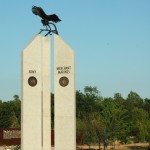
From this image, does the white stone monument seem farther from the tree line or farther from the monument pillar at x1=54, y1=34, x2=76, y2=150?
the tree line

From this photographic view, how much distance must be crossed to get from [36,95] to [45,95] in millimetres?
389

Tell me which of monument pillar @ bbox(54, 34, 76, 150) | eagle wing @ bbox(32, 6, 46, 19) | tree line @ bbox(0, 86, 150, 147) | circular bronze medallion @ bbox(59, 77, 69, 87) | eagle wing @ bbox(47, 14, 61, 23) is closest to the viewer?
monument pillar @ bbox(54, 34, 76, 150)

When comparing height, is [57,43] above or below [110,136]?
above

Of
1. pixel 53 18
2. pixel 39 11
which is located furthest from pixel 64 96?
pixel 39 11

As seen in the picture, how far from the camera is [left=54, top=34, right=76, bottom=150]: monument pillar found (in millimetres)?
19125

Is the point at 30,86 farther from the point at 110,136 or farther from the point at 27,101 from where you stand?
the point at 110,136

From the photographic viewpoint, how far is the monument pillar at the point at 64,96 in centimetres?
1912

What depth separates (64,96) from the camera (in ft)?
63.4

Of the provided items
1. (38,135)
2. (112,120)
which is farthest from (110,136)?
(38,135)

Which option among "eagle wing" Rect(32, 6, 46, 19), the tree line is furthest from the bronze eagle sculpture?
the tree line

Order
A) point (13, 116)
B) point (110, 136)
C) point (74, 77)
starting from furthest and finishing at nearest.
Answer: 1. point (13, 116)
2. point (110, 136)
3. point (74, 77)

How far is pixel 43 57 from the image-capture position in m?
19.7

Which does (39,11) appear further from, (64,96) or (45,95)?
(64,96)

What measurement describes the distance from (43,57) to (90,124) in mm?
25963
